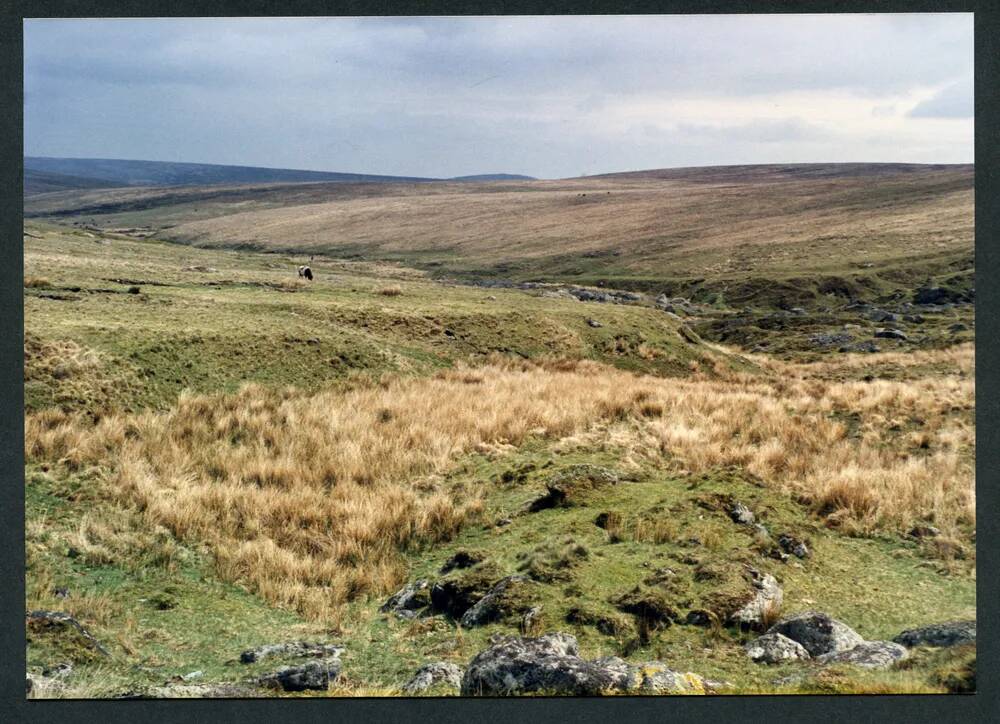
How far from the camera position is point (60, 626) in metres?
7.18

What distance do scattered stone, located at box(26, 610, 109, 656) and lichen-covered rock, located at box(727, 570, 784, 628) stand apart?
677 cm

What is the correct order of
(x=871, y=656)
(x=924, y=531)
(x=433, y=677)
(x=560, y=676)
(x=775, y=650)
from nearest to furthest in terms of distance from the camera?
(x=560, y=676), (x=433, y=677), (x=871, y=656), (x=775, y=650), (x=924, y=531)

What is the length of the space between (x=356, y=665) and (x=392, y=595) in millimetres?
1268

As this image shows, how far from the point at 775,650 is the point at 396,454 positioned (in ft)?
22.0

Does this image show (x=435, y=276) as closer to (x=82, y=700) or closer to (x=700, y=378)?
(x=700, y=378)

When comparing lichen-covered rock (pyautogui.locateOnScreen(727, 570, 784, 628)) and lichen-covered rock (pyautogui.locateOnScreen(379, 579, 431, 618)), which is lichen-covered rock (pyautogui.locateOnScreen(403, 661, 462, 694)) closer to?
lichen-covered rock (pyautogui.locateOnScreen(379, 579, 431, 618))

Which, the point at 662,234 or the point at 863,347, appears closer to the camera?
the point at 863,347

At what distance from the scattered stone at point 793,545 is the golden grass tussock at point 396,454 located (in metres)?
1.21

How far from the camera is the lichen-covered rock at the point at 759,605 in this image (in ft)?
24.1

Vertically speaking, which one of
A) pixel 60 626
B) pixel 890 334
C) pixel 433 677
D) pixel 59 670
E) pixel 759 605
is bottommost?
pixel 59 670

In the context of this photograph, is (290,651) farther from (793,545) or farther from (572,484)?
(793,545)

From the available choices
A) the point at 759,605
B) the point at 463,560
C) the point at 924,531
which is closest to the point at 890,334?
the point at 924,531

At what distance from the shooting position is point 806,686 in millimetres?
6562

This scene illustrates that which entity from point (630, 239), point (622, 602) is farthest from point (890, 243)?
point (622, 602)
